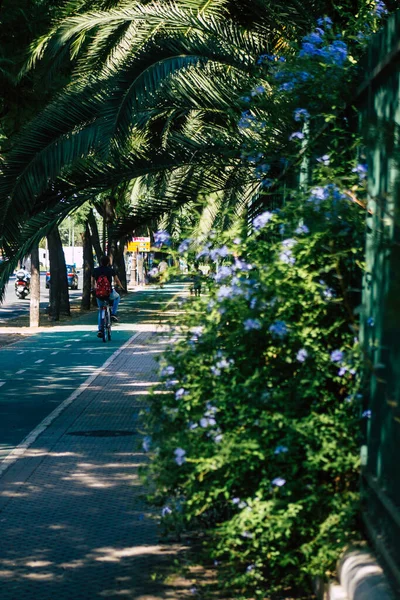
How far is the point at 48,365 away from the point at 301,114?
1379cm

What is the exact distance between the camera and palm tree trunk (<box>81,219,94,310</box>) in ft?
143

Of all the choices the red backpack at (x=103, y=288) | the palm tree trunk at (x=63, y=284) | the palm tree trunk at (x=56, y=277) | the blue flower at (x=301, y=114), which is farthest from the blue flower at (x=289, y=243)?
the palm tree trunk at (x=63, y=284)

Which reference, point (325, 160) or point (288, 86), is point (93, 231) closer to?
point (288, 86)

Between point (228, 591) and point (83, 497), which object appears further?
point (83, 497)

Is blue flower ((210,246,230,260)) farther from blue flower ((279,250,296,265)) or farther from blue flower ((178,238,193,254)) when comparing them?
blue flower ((279,250,296,265))

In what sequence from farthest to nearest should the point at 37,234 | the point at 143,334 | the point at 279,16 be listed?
the point at 143,334, the point at 279,16, the point at 37,234

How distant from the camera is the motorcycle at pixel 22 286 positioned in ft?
207

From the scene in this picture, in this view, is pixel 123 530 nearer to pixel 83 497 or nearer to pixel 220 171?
pixel 83 497

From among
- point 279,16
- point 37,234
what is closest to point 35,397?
point 37,234

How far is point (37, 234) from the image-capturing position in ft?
33.7

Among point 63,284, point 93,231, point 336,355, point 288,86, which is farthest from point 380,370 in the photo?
point 93,231

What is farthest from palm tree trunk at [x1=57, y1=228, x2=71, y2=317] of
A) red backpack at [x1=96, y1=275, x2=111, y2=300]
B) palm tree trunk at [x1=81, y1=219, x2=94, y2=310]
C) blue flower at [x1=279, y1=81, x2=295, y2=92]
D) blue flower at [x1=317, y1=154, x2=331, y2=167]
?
blue flower at [x1=317, y1=154, x2=331, y2=167]

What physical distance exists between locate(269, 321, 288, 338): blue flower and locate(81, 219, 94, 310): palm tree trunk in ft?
126

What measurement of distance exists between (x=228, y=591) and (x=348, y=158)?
2.54 metres
